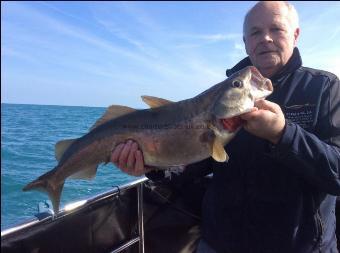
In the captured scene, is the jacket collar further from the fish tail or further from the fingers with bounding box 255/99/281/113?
the fish tail

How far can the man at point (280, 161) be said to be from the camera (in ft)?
9.13

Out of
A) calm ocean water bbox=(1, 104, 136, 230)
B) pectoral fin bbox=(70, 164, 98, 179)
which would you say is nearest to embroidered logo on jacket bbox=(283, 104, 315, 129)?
pectoral fin bbox=(70, 164, 98, 179)

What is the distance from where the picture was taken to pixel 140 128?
327 centimetres

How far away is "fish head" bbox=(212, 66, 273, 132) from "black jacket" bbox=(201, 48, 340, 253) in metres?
0.29

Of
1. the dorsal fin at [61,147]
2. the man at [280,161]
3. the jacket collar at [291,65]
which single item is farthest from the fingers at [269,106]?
the dorsal fin at [61,147]

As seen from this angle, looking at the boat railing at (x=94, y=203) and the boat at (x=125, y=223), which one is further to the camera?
the boat at (x=125, y=223)

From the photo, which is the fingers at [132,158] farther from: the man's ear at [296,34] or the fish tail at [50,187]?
the man's ear at [296,34]

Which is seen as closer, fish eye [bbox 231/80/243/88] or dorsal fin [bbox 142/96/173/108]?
fish eye [bbox 231/80/243/88]

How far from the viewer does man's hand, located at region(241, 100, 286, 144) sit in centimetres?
267

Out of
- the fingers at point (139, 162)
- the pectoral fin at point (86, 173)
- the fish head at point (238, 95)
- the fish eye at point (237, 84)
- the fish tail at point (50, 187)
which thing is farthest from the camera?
the pectoral fin at point (86, 173)

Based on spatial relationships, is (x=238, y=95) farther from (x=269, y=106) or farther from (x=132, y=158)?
(x=132, y=158)

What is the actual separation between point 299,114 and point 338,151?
17.0 inches

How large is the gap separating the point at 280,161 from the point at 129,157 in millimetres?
1208

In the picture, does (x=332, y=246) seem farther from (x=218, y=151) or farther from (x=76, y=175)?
(x=76, y=175)
